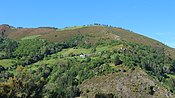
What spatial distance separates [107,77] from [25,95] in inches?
3371

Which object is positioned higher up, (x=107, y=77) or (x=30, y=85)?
(x=30, y=85)

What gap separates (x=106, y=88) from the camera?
463 ft

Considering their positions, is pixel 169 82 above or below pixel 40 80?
below

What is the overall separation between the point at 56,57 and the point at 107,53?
2772 cm

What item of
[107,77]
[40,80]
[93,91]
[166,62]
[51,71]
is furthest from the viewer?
[166,62]

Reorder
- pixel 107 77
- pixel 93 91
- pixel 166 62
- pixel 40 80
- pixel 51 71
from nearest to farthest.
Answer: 1. pixel 40 80
2. pixel 93 91
3. pixel 107 77
4. pixel 51 71
5. pixel 166 62

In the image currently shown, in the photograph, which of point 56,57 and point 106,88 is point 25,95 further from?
point 56,57

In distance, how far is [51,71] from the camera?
6678 inches

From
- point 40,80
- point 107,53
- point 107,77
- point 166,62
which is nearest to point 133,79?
point 107,77

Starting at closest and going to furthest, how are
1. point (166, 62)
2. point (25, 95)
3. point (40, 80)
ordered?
point (25, 95) → point (40, 80) → point (166, 62)

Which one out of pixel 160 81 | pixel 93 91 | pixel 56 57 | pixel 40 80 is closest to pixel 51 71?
pixel 56 57

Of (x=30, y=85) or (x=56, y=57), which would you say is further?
(x=56, y=57)

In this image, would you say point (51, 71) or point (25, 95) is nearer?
point (25, 95)

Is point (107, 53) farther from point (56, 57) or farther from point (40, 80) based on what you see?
point (40, 80)
